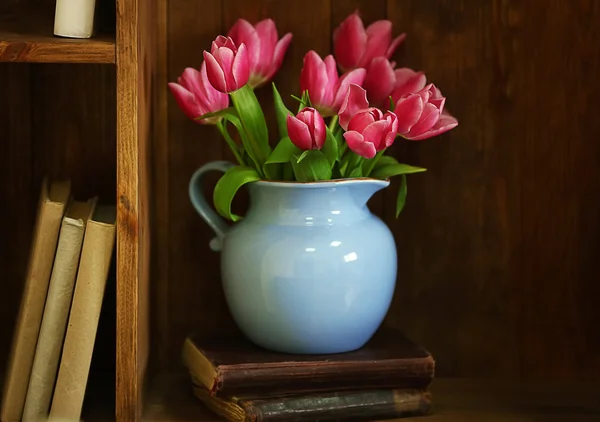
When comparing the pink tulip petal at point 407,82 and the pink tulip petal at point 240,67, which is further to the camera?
the pink tulip petal at point 407,82

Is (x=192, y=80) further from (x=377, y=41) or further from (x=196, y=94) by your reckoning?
(x=377, y=41)

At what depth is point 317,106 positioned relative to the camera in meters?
1.08

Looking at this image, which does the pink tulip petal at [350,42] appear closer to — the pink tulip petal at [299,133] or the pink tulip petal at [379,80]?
the pink tulip petal at [379,80]

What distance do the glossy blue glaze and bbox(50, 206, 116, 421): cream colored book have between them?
17 centimetres

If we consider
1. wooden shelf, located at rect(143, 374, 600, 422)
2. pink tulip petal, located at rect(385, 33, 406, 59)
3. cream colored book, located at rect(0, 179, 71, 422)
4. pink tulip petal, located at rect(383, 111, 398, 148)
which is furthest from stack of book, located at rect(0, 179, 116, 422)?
pink tulip petal, located at rect(385, 33, 406, 59)

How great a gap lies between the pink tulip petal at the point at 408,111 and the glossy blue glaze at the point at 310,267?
82mm

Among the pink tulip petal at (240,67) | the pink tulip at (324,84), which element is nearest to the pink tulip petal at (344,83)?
the pink tulip at (324,84)

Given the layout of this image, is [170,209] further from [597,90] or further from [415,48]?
[597,90]

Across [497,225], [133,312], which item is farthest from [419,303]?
[133,312]

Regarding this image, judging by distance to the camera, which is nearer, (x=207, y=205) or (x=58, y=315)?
(x=58, y=315)

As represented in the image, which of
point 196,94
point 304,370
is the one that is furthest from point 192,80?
point 304,370

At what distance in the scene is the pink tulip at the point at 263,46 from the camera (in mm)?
1157

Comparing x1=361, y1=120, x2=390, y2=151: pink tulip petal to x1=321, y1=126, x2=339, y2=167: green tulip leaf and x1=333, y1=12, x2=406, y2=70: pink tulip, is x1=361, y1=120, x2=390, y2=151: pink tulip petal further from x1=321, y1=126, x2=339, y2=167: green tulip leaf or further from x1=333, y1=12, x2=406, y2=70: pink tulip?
x1=333, y1=12, x2=406, y2=70: pink tulip

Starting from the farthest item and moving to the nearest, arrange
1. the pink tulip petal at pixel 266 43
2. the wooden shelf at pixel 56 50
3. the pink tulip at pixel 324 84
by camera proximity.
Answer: the pink tulip petal at pixel 266 43 → the pink tulip at pixel 324 84 → the wooden shelf at pixel 56 50
